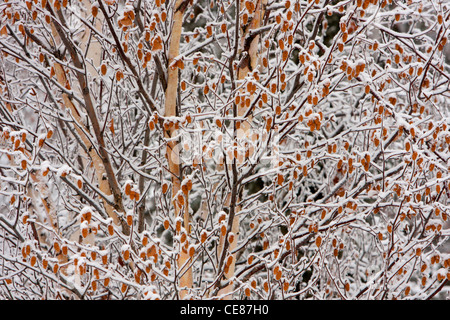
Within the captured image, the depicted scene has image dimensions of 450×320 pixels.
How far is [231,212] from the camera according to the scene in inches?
139

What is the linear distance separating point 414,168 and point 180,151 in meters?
1.86

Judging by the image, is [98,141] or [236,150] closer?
[236,150]

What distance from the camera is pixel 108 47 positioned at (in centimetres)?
423

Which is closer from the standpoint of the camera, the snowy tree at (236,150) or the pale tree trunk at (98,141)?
the snowy tree at (236,150)

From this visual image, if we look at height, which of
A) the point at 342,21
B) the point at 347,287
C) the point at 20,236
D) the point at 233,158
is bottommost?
the point at 347,287

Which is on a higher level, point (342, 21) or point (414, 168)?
point (342, 21)

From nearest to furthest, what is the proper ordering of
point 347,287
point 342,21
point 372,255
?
point 342,21
point 347,287
point 372,255

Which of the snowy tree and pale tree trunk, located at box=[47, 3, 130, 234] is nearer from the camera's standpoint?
the snowy tree

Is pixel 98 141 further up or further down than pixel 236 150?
further up

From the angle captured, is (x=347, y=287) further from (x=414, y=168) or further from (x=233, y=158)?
(x=233, y=158)
